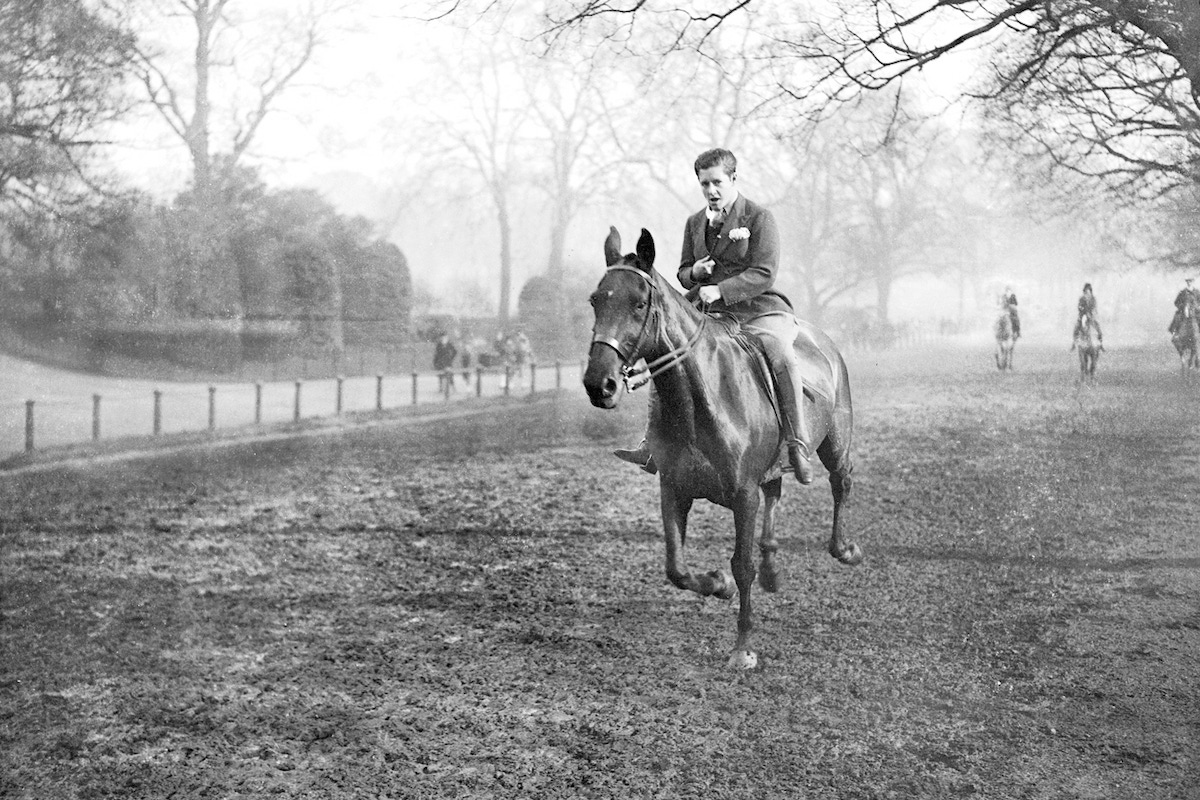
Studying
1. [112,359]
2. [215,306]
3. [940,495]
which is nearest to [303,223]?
[215,306]

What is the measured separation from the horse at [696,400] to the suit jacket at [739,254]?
18cm

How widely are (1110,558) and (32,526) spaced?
28.6 ft

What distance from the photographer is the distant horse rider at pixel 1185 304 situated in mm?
5531

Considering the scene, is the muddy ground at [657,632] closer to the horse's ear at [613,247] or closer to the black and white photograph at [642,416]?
the black and white photograph at [642,416]

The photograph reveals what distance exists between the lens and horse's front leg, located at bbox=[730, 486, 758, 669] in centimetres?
396

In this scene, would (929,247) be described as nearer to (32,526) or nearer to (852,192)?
(852,192)

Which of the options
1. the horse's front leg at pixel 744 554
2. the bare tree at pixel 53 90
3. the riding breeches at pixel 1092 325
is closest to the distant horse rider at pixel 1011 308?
the riding breeches at pixel 1092 325

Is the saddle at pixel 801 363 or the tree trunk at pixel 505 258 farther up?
the tree trunk at pixel 505 258

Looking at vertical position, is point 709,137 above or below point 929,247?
above

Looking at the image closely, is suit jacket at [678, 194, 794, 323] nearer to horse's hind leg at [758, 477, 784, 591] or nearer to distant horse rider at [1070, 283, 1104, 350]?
horse's hind leg at [758, 477, 784, 591]

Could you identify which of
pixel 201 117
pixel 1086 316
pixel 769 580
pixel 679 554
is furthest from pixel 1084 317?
pixel 201 117

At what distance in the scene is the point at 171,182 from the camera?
8547 mm

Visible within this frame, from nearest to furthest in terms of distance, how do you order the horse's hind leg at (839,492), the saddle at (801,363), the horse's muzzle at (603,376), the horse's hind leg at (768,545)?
the horse's muzzle at (603,376), the saddle at (801,363), the horse's hind leg at (768,545), the horse's hind leg at (839,492)

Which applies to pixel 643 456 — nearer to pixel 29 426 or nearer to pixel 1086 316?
pixel 1086 316
